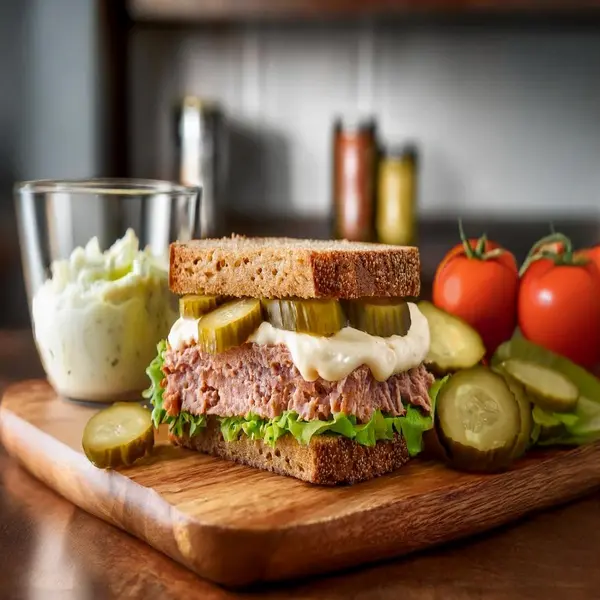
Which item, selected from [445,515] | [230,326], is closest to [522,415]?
[445,515]

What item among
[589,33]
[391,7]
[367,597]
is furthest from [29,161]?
[367,597]

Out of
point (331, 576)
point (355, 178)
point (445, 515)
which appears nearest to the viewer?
point (331, 576)

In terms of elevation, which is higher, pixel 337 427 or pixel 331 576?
pixel 337 427

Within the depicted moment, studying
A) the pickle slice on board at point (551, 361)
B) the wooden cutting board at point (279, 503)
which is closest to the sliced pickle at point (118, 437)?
the wooden cutting board at point (279, 503)

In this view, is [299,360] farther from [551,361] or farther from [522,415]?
[551,361]

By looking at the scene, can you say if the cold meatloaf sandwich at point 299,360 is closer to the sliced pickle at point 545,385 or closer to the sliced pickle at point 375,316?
the sliced pickle at point 375,316

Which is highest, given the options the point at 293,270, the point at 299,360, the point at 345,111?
the point at 345,111

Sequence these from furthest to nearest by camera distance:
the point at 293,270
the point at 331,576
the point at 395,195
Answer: the point at 395,195 → the point at 293,270 → the point at 331,576

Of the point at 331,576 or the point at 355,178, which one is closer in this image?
the point at 331,576
